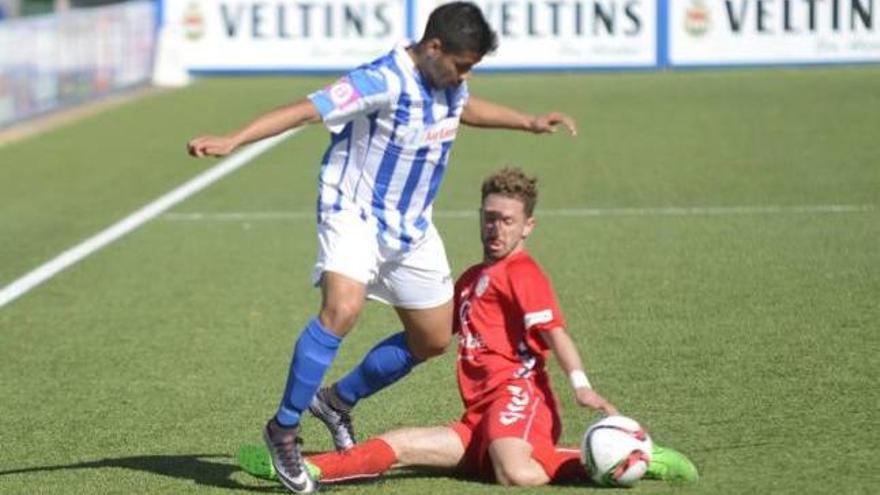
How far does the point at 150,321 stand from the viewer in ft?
42.3

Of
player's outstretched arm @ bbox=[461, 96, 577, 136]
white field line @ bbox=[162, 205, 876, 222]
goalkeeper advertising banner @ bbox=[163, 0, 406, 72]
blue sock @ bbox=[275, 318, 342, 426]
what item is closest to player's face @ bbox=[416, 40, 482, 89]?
player's outstretched arm @ bbox=[461, 96, 577, 136]

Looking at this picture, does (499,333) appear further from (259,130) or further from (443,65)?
(259,130)

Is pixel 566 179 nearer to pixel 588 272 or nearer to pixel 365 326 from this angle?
pixel 588 272

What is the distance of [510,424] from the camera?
830 centimetres

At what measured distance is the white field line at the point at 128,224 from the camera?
1455 centimetres

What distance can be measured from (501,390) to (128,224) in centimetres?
973

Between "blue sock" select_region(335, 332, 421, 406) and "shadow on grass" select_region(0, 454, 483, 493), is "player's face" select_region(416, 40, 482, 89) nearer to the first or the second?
"blue sock" select_region(335, 332, 421, 406)

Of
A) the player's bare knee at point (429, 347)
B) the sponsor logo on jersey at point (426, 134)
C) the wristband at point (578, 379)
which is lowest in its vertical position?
the player's bare knee at point (429, 347)

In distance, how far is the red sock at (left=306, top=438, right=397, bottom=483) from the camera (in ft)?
27.2

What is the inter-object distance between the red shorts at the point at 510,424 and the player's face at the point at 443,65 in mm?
1202

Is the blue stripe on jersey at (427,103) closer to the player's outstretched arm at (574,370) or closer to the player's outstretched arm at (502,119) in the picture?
the player's outstretched arm at (502,119)

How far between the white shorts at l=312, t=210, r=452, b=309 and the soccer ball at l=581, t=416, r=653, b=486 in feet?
2.98

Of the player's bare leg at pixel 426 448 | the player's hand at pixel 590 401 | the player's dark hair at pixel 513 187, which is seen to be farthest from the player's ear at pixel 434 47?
the player's bare leg at pixel 426 448

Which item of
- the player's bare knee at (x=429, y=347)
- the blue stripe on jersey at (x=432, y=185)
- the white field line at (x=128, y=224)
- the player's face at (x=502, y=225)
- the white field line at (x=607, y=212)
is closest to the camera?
the player's face at (x=502, y=225)
